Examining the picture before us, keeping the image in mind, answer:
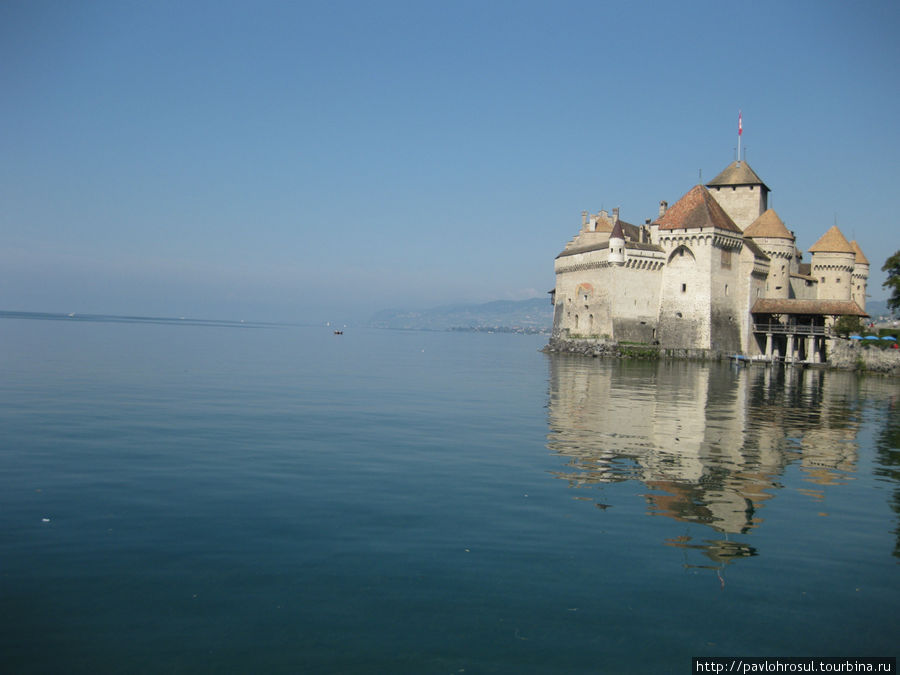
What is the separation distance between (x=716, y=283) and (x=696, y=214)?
636 cm

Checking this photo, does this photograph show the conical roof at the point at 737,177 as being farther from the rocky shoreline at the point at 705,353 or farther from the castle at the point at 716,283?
the rocky shoreline at the point at 705,353

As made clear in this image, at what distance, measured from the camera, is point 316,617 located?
6496 millimetres

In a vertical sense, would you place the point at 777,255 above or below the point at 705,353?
above

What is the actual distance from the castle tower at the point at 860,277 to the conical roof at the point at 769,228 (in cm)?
1200

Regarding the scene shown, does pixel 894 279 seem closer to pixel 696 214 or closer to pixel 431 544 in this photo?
pixel 696 214

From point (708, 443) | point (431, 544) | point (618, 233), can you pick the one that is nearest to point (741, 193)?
point (618, 233)

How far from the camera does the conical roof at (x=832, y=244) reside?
219 feet

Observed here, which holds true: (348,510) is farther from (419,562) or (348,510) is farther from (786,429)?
(786,429)

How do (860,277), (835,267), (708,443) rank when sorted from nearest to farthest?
(708,443)
(835,267)
(860,277)

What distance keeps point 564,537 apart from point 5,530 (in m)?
7.02

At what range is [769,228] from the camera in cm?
6506

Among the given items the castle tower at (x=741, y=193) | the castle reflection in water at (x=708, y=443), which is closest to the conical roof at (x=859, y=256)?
the castle tower at (x=741, y=193)

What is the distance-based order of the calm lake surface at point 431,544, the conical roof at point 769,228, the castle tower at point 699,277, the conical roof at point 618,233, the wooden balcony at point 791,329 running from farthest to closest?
the conical roof at point 769,228, the conical roof at point 618,233, the castle tower at point 699,277, the wooden balcony at point 791,329, the calm lake surface at point 431,544

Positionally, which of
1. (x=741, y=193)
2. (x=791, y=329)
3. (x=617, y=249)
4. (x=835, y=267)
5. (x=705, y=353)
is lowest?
(x=705, y=353)
